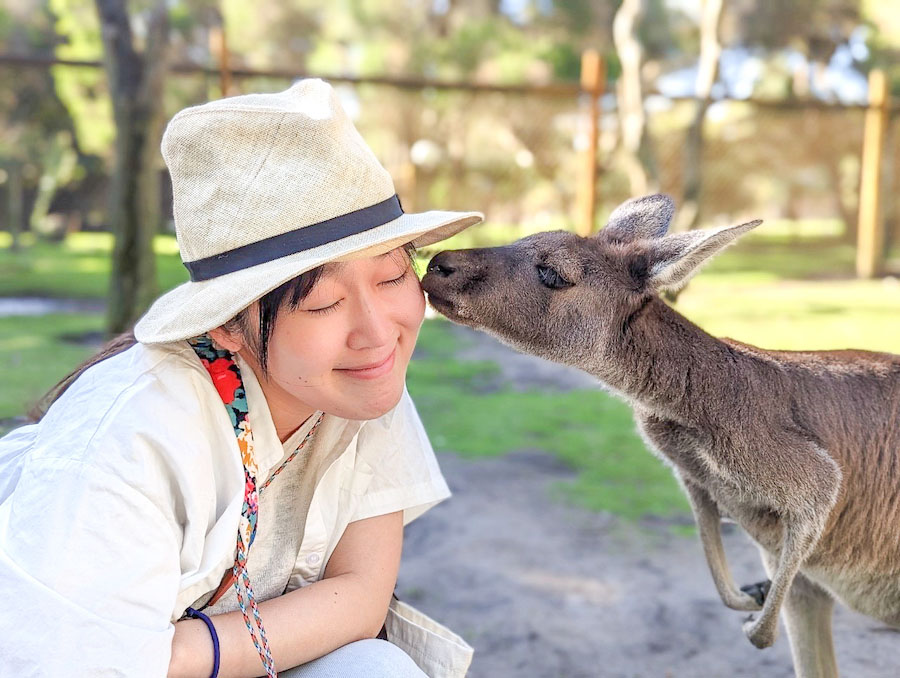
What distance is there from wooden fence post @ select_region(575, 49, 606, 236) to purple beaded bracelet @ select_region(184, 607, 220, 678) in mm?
5676

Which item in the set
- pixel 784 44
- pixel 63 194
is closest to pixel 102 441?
pixel 63 194

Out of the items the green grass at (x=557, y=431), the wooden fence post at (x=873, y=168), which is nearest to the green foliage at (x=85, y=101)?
the wooden fence post at (x=873, y=168)

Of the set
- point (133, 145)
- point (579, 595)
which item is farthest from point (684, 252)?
point (133, 145)

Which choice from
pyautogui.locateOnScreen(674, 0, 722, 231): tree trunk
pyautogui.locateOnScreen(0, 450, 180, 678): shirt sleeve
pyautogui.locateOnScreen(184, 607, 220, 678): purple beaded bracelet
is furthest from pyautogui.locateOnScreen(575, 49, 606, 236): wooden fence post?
pyautogui.locateOnScreen(0, 450, 180, 678): shirt sleeve

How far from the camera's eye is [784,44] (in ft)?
60.8

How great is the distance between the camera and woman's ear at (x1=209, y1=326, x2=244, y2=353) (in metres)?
1.38

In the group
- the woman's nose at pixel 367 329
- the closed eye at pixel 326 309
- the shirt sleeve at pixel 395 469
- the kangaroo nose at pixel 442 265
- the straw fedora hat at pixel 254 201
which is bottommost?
the shirt sleeve at pixel 395 469

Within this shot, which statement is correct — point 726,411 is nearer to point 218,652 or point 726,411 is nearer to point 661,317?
point 661,317

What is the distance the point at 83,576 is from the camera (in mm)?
1144

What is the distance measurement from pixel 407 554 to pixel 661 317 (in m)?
1.36

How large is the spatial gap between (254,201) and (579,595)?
1.78 metres

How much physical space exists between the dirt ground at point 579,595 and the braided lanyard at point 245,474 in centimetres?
107

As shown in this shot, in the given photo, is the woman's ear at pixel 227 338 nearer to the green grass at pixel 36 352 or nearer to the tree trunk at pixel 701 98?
the green grass at pixel 36 352

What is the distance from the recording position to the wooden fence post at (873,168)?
28.6 ft
